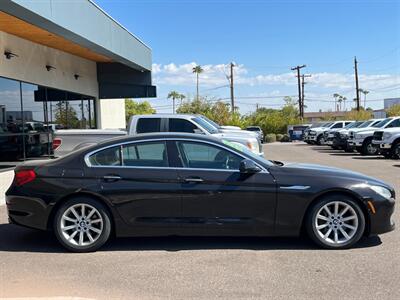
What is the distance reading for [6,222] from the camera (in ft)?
27.8

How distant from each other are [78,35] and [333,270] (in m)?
12.3

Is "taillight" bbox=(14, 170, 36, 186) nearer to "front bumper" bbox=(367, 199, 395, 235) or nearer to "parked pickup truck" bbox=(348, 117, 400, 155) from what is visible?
"front bumper" bbox=(367, 199, 395, 235)

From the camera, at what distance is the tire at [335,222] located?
641 cm

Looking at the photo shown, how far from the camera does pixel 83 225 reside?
21.4 ft

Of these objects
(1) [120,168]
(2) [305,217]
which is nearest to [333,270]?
(2) [305,217]

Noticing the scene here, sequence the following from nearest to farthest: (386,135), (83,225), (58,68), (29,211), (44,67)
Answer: (83,225) → (29,211) → (44,67) → (58,68) → (386,135)

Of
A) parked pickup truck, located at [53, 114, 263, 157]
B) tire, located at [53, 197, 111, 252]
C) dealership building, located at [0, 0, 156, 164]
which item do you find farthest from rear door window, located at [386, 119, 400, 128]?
tire, located at [53, 197, 111, 252]

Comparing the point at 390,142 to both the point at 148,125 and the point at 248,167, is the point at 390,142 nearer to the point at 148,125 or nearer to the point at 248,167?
the point at 148,125

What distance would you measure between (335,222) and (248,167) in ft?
4.20

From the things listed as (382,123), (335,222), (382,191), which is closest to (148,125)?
(335,222)

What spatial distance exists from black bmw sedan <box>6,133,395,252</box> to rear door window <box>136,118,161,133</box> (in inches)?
254

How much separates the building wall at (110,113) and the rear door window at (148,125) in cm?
1326

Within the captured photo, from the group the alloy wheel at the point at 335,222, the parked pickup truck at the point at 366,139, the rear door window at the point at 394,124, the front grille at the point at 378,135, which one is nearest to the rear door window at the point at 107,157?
the alloy wheel at the point at 335,222

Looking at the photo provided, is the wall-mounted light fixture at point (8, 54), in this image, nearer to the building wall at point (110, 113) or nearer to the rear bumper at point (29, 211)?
the building wall at point (110, 113)
